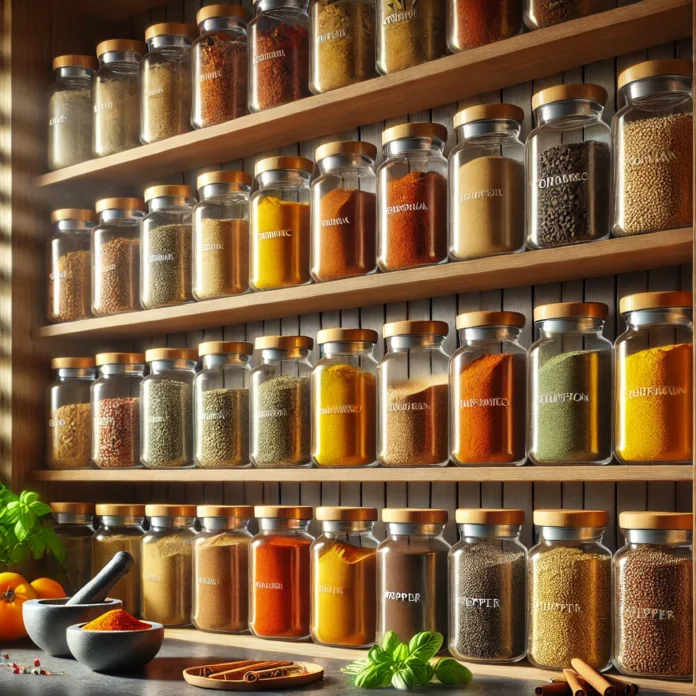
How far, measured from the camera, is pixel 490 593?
1642 millimetres

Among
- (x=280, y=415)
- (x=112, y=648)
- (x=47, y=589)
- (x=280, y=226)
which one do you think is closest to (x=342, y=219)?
(x=280, y=226)

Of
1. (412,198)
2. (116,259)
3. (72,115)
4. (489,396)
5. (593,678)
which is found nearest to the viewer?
(593,678)

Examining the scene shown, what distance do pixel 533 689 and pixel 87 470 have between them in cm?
109

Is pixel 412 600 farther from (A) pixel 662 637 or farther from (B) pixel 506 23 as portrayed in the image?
(B) pixel 506 23

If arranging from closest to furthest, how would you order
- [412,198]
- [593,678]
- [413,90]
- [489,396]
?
[593,678]
[489,396]
[412,198]
[413,90]

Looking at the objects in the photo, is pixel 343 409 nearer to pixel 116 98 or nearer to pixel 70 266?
pixel 70 266

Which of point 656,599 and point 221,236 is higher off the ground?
point 221,236

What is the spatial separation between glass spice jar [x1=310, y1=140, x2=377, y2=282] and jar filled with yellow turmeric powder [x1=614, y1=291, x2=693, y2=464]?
475mm

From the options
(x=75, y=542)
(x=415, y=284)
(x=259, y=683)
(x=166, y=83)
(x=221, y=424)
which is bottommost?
(x=259, y=683)

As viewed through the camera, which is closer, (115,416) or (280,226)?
(280,226)

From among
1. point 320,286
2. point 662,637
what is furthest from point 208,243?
point 662,637

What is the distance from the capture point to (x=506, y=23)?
5.78 feet

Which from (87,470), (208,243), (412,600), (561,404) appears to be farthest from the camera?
(87,470)

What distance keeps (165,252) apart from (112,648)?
78 centimetres
